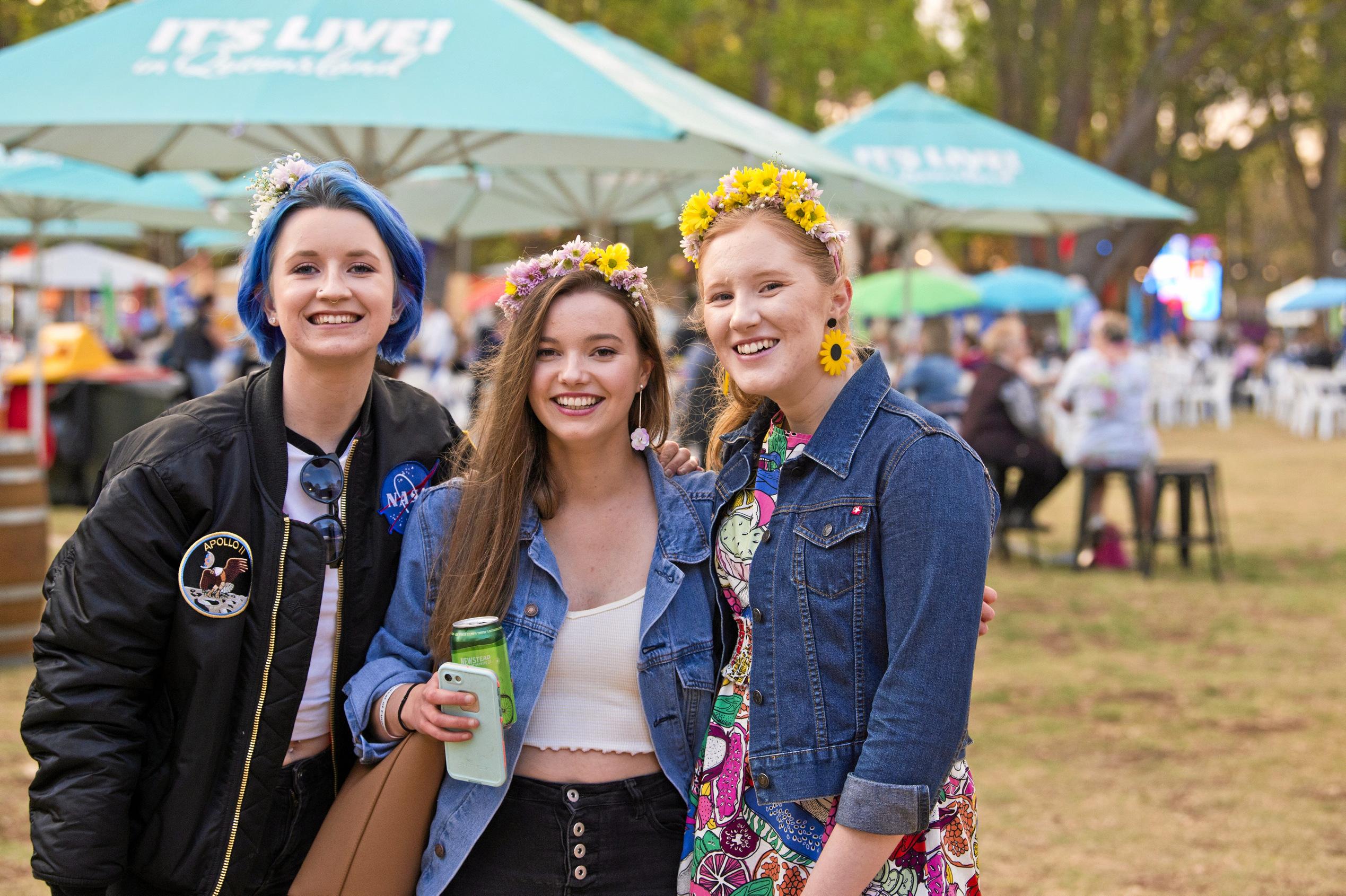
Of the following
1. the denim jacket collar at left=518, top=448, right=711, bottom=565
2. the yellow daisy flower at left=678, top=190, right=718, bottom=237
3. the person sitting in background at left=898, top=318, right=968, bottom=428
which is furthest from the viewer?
the person sitting in background at left=898, top=318, right=968, bottom=428

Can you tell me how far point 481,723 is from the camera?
2.09 m

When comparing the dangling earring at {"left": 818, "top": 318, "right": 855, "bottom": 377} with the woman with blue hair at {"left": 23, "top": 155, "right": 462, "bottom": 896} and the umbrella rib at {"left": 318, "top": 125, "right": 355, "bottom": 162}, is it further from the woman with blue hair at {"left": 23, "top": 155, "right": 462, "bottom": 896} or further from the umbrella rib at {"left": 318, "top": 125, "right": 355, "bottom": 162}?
the umbrella rib at {"left": 318, "top": 125, "right": 355, "bottom": 162}

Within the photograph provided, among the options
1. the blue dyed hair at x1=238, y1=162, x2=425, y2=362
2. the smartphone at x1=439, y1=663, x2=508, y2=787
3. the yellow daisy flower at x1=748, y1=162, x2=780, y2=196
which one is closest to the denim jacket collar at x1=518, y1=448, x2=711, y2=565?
the smartphone at x1=439, y1=663, x2=508, y2=787

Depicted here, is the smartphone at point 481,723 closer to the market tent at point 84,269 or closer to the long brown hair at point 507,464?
the long brown hair at point 507,464

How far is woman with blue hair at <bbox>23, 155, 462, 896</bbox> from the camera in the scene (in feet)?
6.88

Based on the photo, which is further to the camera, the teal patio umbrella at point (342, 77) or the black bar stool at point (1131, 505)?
the black bar stool at point (1131, 505)

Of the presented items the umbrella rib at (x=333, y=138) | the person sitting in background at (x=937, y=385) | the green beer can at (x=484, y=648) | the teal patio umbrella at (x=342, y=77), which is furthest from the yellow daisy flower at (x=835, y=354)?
the person sitting in background at (x=937, y=385)

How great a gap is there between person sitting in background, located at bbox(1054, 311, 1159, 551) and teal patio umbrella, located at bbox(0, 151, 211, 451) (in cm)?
779

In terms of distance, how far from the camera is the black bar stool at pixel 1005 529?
977 centimetres

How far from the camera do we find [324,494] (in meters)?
2.33

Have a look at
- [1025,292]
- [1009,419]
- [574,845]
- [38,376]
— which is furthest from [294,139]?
[1025,292]

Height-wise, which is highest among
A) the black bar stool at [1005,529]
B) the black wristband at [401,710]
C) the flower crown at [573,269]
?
the flower crown at [573,269]

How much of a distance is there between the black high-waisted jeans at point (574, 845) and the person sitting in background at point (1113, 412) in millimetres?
8000

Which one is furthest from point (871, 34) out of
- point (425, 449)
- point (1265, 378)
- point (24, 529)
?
point (425, 449)
